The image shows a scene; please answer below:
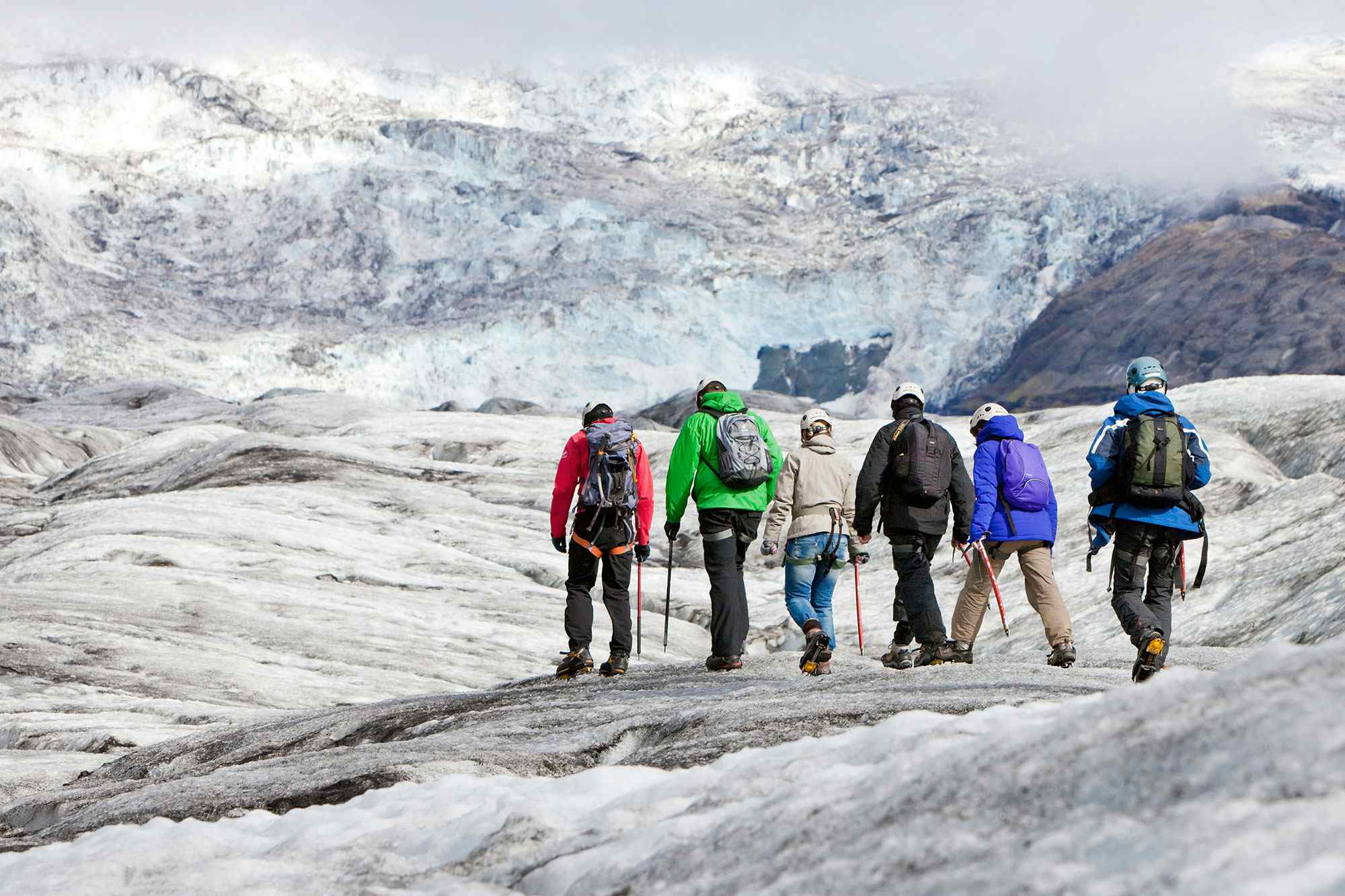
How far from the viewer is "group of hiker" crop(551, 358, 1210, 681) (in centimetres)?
953

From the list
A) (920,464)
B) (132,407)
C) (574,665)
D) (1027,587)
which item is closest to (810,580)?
(920,464)

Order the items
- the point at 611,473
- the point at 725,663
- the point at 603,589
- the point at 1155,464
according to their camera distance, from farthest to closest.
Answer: the point at 603,589
the point at 611,473
the point at 725,663
the point at 1155,464

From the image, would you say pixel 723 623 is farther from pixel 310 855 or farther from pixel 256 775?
pixel 310 855

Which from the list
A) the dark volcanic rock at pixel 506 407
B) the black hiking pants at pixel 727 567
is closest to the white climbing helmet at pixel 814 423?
the black hiking pants at pixel 727 567

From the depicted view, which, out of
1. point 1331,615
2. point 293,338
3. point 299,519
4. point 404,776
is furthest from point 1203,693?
point 293,338

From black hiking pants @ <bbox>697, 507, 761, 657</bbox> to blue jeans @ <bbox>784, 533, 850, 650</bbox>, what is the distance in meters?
0.38

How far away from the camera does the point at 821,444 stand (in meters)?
12.0

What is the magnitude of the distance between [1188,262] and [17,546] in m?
122

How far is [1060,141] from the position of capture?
5891 inches

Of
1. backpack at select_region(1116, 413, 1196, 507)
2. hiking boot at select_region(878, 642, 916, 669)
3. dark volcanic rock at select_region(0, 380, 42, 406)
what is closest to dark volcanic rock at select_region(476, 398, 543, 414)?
dark volcanic rock at select_region(0, 380, 42, 406)

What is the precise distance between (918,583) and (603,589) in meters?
2.81

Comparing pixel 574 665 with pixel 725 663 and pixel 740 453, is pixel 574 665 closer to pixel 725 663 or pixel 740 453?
pixel 725 663

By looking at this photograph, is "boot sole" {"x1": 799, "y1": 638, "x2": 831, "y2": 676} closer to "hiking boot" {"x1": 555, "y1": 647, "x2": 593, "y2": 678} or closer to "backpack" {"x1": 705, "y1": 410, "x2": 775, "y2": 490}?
"backpack" {"x1": 705, "y1": 410, "x2": 775, "y2": 490}

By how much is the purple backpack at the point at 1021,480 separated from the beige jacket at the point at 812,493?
4.76 feet
